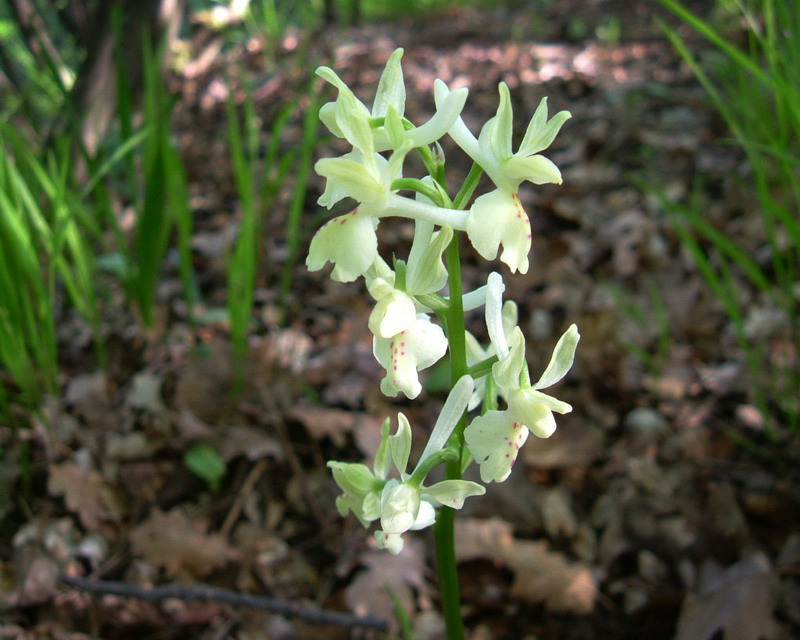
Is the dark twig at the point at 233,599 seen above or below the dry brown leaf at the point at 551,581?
above

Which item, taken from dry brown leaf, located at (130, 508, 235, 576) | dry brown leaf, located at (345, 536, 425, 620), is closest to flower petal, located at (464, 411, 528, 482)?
dry brown leaf, located at (345, 536, 425, 620)

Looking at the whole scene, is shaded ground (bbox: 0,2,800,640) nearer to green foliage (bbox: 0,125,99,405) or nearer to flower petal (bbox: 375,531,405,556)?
green foliage (bbox: 0,125,99,405)

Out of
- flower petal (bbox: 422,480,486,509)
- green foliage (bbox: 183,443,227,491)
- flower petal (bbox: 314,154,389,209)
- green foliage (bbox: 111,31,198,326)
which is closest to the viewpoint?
flower petal (bbox: 314,154,389,209)

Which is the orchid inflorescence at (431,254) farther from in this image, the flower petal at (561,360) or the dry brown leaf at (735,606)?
the dry brown leaf at (735,606)

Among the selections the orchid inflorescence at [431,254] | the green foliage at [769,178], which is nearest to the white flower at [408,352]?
the orchid inflorescence at [431,254]

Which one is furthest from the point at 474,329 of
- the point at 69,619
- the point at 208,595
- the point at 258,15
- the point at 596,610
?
the point at 258,15

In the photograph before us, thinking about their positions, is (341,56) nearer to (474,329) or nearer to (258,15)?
(258,15)
